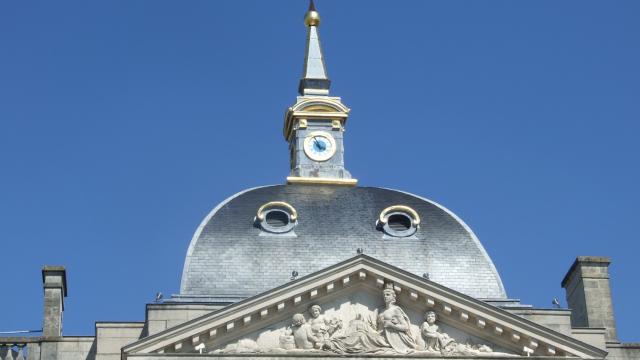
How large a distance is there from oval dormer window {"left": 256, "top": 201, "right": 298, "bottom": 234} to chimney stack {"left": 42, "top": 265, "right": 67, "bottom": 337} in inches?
269

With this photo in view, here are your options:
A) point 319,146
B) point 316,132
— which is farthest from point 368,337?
point 316,132

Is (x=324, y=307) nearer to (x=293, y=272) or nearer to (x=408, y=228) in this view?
(x=293, y=272)

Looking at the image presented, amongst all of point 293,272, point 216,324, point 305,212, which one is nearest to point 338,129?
point 305,212

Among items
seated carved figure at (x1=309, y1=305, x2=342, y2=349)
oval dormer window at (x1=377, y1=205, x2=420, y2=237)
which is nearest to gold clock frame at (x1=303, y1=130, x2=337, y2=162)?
A: oval dormer window at (x1=377, y1=205, x2=420, y2=237)

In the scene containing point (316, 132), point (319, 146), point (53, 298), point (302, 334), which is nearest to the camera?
point (302, 334)

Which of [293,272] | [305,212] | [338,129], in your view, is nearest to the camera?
[293,272]

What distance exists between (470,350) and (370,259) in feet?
12.7

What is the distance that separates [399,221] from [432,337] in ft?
29.0

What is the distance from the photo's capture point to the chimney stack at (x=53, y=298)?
65.8 meters

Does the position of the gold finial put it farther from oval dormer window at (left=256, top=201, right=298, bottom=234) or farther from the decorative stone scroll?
the decorative stone scroll

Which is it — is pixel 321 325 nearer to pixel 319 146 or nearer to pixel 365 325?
pixel 365 325

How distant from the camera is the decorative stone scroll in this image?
203ft

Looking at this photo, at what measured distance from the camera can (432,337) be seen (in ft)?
205

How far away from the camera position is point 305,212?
232 feet
